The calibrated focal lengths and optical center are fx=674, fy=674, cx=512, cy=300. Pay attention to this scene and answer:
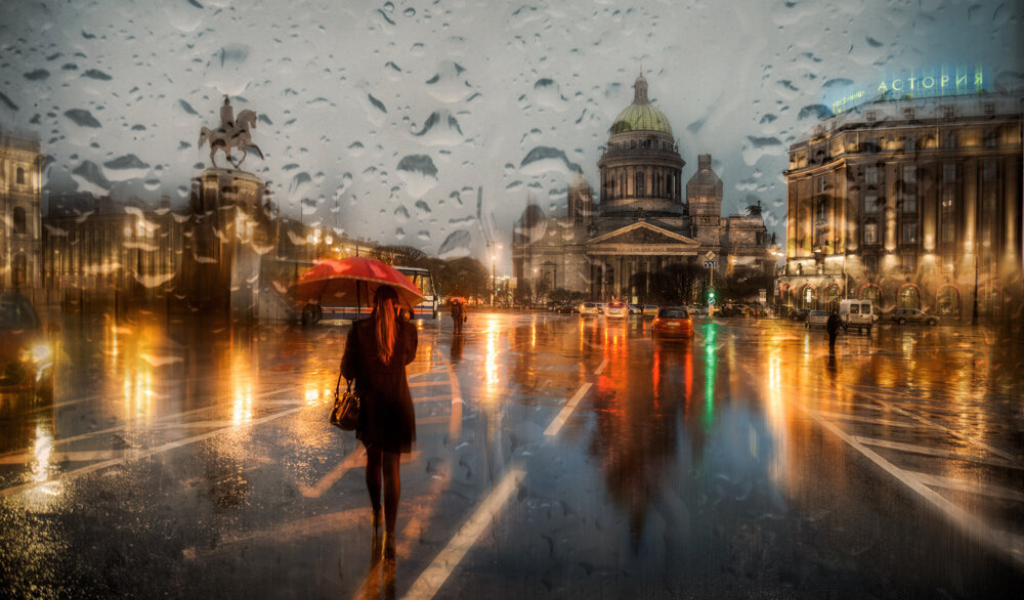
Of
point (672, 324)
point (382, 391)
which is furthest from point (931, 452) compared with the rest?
point (672, 324)

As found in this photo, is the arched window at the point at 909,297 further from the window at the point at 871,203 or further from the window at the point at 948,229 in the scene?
the window at the point at 871,203

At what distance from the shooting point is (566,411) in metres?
9.41

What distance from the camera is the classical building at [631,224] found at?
101 meters

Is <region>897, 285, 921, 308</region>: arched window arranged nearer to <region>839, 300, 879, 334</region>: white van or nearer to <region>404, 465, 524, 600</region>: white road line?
<region>839, 300, 879, 334</region>: white van

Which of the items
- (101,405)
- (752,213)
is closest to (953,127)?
(752,213)

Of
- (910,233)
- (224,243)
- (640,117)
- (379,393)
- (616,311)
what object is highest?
(640,117)

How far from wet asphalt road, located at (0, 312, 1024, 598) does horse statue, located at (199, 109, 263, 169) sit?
24009 millimetres

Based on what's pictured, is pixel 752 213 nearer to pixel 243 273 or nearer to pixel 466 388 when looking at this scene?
pixel 243 273

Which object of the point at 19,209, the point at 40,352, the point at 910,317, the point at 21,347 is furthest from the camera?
the point at 910,317

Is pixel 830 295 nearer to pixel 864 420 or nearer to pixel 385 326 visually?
pixel 864 420

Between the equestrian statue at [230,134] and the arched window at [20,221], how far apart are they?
10.6m

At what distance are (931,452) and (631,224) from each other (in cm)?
9478

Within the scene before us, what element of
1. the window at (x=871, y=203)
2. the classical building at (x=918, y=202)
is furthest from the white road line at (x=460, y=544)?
the window at (x=871, y=203)

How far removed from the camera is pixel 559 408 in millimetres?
9680
